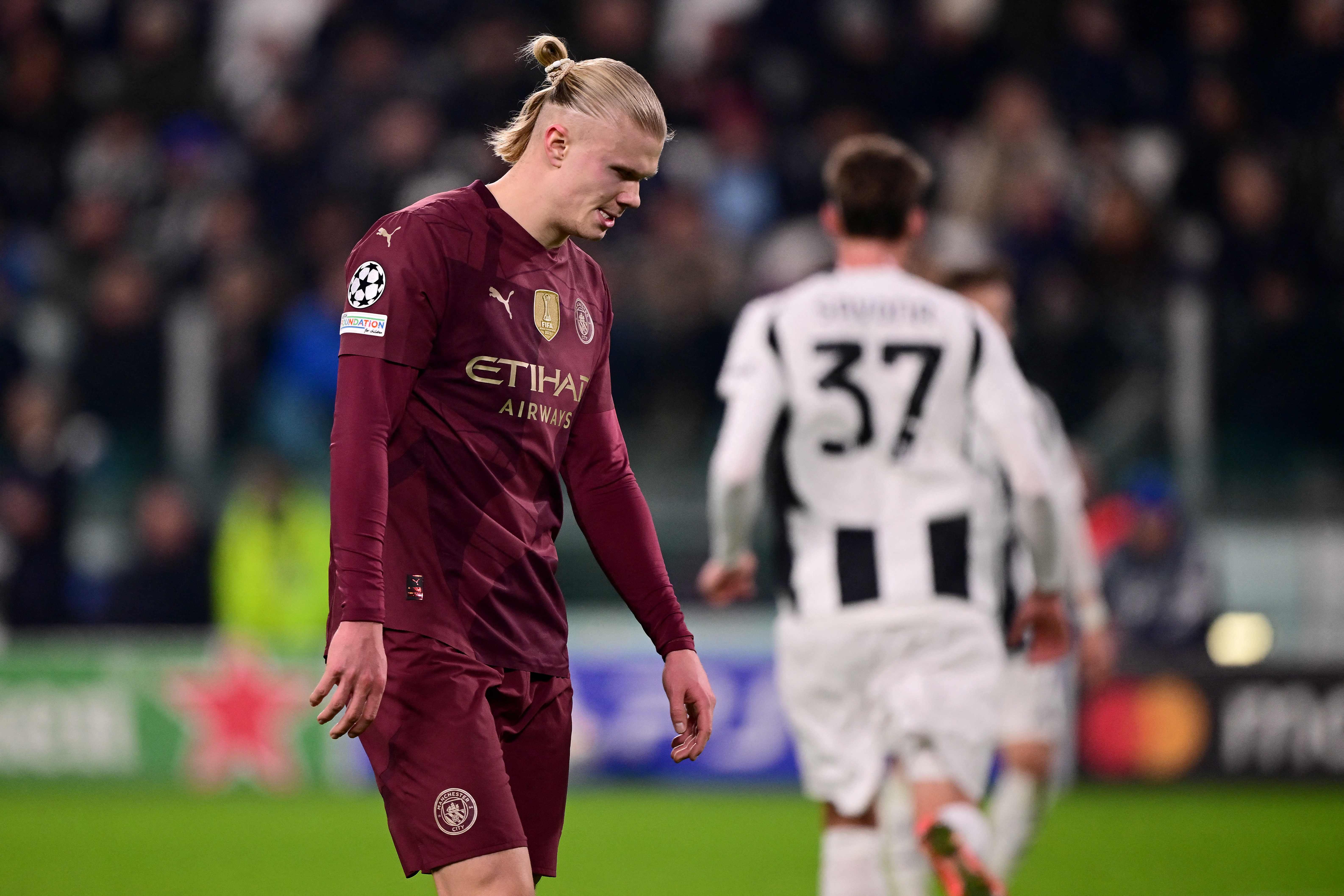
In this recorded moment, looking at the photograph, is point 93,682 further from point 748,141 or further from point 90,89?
point 748,141

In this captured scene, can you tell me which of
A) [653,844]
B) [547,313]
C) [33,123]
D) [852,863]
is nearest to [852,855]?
[852,863]

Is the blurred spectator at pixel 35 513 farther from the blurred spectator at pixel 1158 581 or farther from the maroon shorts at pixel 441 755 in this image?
the maroon shorts at pixel 441 755

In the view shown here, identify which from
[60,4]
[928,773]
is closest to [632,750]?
[928,773]

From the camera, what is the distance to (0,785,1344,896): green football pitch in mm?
7445

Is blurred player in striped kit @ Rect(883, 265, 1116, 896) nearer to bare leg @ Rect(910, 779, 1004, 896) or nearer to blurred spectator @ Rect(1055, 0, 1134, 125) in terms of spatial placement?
bare leg @ Rect(910, 779, 1004, 896)

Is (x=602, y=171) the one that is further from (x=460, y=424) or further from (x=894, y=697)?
(x=894, y=697)

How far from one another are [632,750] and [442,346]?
7.43m

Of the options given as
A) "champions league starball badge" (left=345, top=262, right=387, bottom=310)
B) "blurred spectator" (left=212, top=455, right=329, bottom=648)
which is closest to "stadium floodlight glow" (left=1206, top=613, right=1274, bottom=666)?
"blurred spectator" (left=212, top=455, right=329, bottom=648)

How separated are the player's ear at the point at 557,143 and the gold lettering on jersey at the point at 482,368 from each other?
38 centimetres

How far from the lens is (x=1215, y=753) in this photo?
1037 cm

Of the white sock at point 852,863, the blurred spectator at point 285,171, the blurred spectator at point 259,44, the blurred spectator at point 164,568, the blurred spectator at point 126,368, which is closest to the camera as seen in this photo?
the white sock at point 852,863

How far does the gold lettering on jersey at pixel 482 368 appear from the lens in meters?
3.45

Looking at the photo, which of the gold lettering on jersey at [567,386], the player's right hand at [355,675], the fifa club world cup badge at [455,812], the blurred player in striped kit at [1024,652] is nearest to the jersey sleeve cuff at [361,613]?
the player's right hand at [355,675]

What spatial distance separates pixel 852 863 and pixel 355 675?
2.22 m
